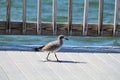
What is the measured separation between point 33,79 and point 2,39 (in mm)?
8382

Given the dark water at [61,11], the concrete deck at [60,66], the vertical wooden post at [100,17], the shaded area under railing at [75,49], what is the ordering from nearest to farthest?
the concrete deck at [60,66]
the shaded area under railing at [75,49]
the vertical wooden post at [100,17]
the dark water at [61,11]

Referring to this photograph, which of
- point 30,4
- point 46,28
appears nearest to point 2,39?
point 30,4

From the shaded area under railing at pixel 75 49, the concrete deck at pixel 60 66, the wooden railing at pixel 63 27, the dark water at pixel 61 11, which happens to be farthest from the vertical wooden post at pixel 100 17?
the dark water at pixel 61 11

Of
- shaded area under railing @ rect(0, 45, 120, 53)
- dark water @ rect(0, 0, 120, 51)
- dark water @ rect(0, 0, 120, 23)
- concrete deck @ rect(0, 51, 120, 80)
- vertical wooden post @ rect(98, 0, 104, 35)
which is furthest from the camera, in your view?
dark water @ rect(0, 0, 120, 23)

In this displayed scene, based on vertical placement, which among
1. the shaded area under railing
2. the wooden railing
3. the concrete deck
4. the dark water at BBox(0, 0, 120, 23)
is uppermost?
the dark water at BBox(0, 0, 120, 23)

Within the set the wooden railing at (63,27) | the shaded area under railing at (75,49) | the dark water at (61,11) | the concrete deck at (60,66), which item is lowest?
the concrete deck at (60,66)

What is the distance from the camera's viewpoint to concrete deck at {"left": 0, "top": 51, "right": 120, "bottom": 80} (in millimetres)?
5381

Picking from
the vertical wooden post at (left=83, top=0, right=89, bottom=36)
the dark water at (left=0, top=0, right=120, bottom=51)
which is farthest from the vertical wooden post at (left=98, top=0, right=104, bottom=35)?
the dark water at (left=0, top=0, right=120, bottom=51)

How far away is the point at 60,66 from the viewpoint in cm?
586

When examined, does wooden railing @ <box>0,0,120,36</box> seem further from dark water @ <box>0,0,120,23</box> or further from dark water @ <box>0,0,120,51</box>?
dark water @ <box>0,0,120,23</box>

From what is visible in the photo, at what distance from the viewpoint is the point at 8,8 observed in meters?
7.19

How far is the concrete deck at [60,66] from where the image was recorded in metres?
5.38

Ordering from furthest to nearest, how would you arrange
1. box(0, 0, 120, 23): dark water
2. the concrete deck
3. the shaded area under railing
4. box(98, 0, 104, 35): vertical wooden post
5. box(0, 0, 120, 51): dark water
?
box(0, 0, 120, 23): dark water
box(0, 0, 120, 51): dark water
box(98, 0, 104, 35): vertical wooden post
the shaded area under railing
the concrete deck

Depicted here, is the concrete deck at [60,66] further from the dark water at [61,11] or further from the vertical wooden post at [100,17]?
the dark water at [61,11]
